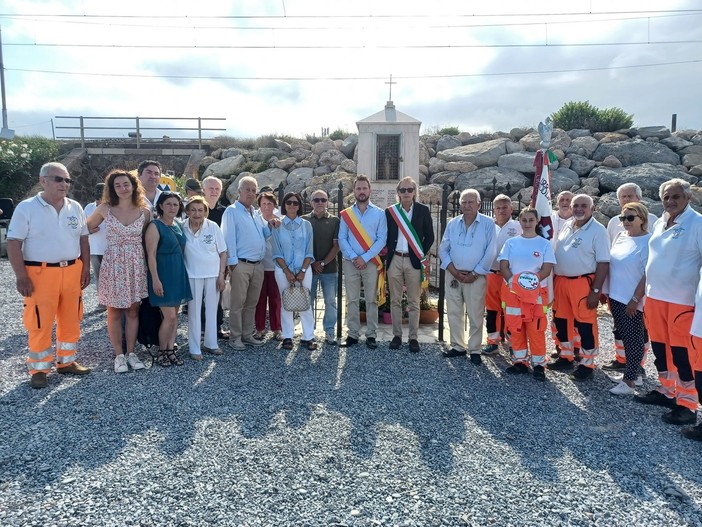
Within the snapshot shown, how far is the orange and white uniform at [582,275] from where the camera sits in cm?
480

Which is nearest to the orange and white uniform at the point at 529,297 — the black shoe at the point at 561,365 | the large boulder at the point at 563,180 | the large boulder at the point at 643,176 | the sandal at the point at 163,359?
the black shoe at the point at 561,365

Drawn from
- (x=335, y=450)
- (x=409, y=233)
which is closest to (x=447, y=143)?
(x=409, y=233)

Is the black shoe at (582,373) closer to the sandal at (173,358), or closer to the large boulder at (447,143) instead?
the sandal at (173,358)

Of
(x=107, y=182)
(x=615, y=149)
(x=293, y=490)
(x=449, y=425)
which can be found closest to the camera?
(x=293, y=490)

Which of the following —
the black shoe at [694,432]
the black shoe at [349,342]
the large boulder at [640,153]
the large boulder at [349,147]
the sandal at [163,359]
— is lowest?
the black shoe at [694,432]

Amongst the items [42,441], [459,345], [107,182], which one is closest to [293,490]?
[42,441]

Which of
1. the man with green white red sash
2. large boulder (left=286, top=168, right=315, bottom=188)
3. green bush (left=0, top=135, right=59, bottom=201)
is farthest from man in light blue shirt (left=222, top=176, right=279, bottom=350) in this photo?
green bush (left=0, top=135, right=59, bottom=201)

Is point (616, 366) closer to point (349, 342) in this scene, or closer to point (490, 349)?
point (490, 349)

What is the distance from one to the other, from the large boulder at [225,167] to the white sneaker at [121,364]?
1375 cm

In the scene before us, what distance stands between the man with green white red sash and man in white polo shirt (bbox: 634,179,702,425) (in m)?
2.31

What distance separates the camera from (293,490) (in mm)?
2818

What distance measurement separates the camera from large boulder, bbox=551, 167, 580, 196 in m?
14.3

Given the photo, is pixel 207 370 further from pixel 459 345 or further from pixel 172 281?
pixel 459 345

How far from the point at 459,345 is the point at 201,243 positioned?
3155mm
